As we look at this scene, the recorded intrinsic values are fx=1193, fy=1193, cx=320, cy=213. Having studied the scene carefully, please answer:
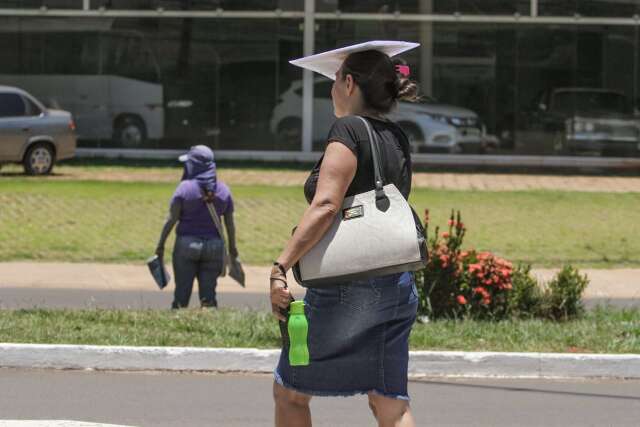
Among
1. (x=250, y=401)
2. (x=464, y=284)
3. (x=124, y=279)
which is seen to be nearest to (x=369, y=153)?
(x=250, y=401)

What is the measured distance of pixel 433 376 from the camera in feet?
26.5

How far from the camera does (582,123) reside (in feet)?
83.8

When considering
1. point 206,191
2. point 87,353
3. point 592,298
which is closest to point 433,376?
point 87,353

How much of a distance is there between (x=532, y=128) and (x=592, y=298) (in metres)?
12.8

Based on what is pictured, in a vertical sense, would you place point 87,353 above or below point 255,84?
below

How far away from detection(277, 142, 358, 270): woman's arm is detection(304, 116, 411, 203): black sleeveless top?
5 centimetres

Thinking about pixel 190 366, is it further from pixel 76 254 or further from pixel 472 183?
pixel 472 183

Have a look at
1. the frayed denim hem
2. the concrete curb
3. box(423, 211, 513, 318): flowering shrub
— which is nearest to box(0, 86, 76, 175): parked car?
box(423, 211, 513, 318): flowering shrub

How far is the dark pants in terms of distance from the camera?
10383 millimetres

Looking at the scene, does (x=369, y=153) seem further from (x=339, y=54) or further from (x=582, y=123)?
(x=582, y=123)

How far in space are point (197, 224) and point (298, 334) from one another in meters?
5.91

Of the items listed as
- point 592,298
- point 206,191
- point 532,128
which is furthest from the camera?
point 532,128

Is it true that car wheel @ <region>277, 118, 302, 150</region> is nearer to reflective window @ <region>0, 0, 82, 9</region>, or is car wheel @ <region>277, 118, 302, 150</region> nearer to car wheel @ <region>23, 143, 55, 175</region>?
reflective window @ <region>0, 0, 82, 9</region>

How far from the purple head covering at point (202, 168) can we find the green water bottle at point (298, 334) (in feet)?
19.1
